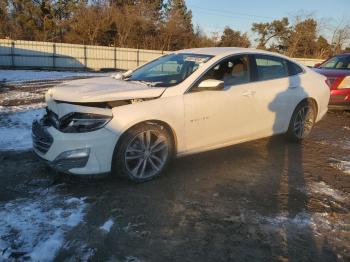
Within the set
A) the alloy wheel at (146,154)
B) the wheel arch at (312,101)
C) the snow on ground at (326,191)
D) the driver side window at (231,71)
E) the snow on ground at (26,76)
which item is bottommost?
the snow on ground at (26,76)

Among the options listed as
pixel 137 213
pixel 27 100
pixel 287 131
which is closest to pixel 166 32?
pixel 27 100

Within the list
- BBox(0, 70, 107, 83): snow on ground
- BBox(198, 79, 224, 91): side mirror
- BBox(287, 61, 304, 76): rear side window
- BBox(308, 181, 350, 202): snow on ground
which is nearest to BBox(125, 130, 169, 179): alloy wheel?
BBox(198, 79, 224, 91): side mirror

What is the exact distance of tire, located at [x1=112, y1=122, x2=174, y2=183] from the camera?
4.32 m

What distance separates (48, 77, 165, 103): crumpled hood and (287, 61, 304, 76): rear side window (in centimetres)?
263

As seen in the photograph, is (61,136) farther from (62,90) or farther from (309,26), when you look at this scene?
(309,26)

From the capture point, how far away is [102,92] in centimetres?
434

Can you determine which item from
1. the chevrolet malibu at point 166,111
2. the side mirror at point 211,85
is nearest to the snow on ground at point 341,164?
the chevrolet malibu at point 166,111

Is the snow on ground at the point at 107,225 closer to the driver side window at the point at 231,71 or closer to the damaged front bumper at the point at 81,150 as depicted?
the damaged front bumper at the point at 81,150

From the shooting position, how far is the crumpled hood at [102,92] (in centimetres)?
423

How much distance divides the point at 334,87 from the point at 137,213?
6.96 metres

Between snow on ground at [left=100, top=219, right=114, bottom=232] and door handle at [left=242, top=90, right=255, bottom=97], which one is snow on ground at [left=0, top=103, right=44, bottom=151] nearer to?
snow on ground at [left=100, top=219, right=114, bottom=232]

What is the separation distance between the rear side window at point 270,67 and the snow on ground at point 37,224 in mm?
3246

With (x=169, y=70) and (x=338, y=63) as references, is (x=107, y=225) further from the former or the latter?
(x=338, y=63)

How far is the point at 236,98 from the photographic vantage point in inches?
205
